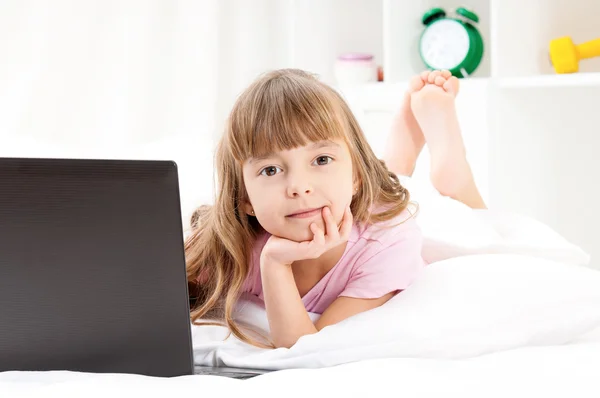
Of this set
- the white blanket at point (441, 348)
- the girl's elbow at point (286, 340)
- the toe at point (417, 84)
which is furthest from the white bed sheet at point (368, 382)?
the toe at point (417, 84)

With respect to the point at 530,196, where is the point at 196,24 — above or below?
above

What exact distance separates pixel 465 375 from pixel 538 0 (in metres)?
1.41

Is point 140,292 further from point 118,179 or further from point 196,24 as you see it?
point 196,24

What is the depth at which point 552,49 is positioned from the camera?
1.85m

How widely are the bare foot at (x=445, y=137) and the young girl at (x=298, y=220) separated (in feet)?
1.15

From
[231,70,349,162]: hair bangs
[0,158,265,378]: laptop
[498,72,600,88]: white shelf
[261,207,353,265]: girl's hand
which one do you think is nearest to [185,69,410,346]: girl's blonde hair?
[231,70,349,162]: hair bangs

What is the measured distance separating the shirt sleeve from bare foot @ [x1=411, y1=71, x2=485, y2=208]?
1.57ft

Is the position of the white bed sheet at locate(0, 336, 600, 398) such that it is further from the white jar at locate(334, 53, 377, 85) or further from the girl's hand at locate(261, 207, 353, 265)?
the white jar at locate(334, 53, 377, 85)

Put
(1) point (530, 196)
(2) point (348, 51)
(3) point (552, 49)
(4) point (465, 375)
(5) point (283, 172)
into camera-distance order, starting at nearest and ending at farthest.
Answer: (4) point (465, 375) → (5) point (283, 172) → (3) point (552, 49) → (1) point (530, 196) → (2) point (348, 51)

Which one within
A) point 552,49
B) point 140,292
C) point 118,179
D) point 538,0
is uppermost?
point 538,0

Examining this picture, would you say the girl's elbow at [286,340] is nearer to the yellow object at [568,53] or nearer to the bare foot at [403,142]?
the bare foot at [403,142]

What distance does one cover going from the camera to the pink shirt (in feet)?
3.52

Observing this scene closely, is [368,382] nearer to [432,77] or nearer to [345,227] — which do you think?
[345,227]

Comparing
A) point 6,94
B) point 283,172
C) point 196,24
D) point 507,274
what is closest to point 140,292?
point 283,172
